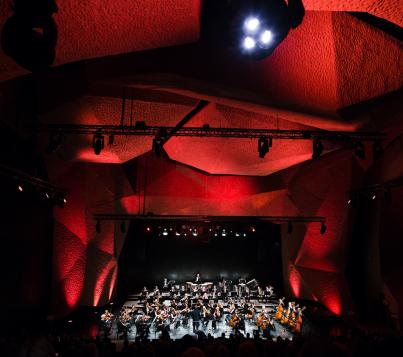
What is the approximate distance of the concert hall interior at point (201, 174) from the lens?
4395 millimetres

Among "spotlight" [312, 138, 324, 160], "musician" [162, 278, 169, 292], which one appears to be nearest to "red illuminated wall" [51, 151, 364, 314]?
"musician" [162, 278, 169, 292]

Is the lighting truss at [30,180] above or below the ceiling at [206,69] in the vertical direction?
below

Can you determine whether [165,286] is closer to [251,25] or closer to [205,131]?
[205,131]

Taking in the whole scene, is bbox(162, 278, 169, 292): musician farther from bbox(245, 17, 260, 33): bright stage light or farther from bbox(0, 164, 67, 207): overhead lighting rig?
bbox(245, 17, 260, 33): bright stage light

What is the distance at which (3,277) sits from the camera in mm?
9047

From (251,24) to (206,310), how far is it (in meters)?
11.4

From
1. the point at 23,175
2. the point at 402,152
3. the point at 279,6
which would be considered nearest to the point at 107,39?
the point at 279,6

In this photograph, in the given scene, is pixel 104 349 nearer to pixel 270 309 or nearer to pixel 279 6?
pixel 279 6

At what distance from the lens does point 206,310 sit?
12609mm

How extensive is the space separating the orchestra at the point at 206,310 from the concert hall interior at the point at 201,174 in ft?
0.35

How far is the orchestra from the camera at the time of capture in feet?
38.8

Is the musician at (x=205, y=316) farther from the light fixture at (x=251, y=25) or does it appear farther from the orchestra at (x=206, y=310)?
the light fixture at (x=251, y=25)

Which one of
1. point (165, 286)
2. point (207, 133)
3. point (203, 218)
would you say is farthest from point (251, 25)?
point (165, 286)

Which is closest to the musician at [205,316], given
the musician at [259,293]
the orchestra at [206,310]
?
the orchestra at [206,310]
